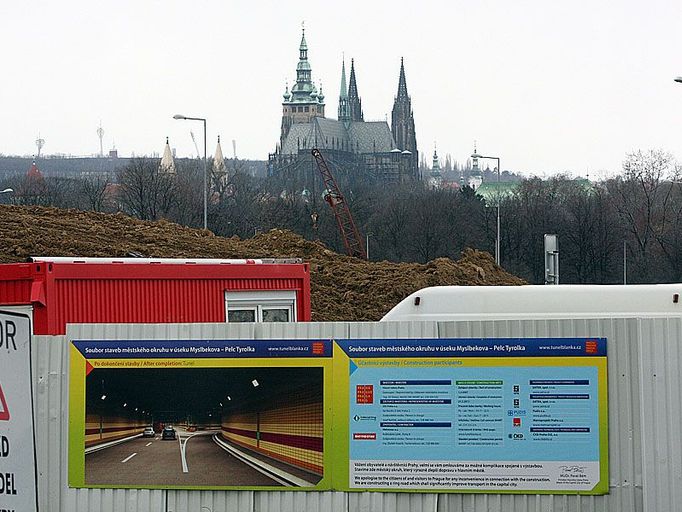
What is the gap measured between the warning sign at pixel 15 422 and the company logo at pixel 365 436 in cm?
481

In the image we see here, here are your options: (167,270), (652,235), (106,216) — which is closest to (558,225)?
(652,235)

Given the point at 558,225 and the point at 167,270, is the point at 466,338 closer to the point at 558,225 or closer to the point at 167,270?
the point at 167,270

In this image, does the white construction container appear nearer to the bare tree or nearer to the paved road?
the paved road

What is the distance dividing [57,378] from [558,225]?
84235 millimetres

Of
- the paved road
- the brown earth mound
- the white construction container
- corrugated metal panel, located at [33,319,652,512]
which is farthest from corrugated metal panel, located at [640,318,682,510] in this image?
the brown earth mound

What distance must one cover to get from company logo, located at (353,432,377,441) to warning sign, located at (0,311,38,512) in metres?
4.81

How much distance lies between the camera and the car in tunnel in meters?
9.54

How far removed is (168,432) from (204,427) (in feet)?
0.98

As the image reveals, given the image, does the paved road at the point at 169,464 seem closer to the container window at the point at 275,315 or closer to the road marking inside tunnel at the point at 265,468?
the road marking inside tunnel at the point at 265,468

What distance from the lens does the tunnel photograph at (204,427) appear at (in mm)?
9234

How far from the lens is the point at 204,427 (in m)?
9.48

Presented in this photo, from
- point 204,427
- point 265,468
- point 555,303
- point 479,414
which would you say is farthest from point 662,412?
point 204,427

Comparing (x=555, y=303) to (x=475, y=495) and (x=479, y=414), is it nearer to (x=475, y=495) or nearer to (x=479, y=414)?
(x=479, y=414)

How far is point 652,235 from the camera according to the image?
290ft
